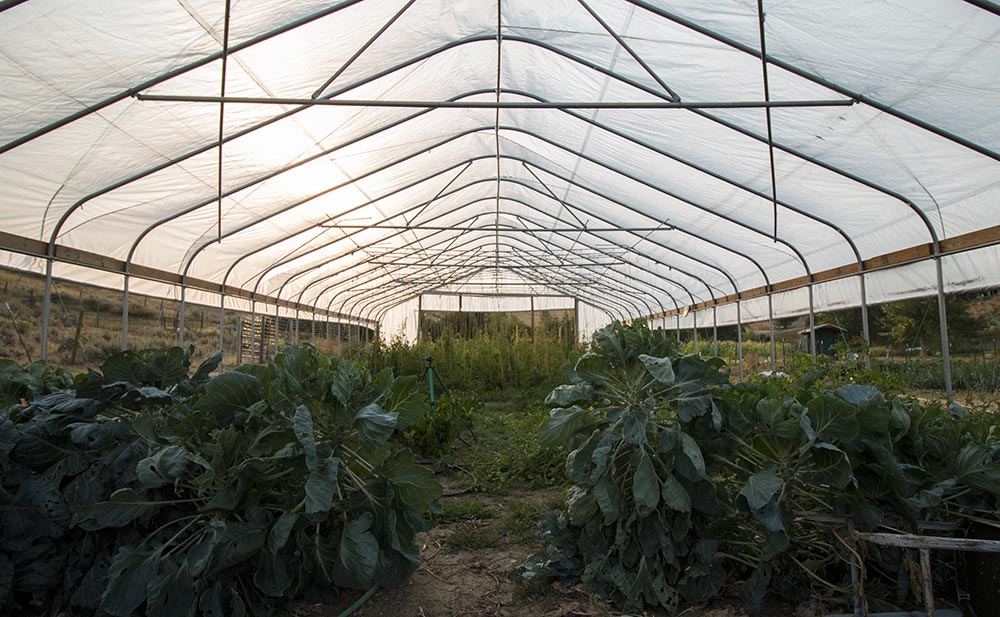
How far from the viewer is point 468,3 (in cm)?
484

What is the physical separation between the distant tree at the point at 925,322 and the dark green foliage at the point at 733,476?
3.70 m

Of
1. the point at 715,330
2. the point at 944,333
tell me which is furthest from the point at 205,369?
the point at 715,330

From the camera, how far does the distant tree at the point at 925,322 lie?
5641mm

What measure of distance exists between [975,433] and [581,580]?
178cm

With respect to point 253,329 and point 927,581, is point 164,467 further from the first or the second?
point 253,329

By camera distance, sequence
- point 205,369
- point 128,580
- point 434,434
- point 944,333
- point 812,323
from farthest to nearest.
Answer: point 812,323
point 944,333
point 434,434
point 205,369
point 128,580

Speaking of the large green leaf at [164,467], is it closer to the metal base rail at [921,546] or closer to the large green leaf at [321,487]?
the large green leaf at [321,487]

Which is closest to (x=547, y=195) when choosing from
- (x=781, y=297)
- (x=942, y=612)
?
(x=781, y=297)

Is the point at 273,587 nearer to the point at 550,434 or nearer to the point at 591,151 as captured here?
the point at 550,434

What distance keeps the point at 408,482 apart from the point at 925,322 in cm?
652

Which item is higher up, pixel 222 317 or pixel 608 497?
pixel 222 317

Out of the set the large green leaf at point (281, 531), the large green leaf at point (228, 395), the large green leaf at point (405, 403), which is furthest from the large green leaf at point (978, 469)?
the large green leaf at point (228, 395)

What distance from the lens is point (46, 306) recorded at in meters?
5.91

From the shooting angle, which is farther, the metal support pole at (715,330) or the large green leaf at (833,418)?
the metal support pole at (715,330)
